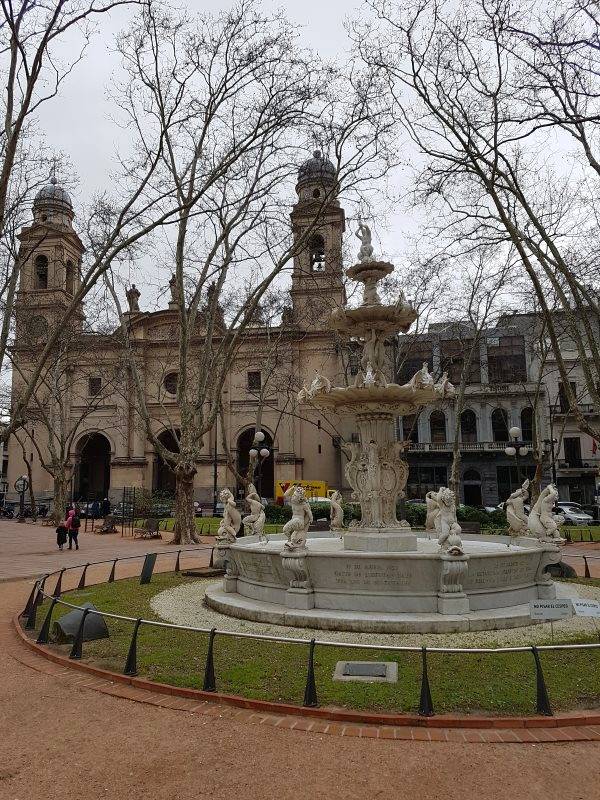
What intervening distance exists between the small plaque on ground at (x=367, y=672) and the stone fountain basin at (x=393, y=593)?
194 centimetres

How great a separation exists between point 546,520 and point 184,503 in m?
14.3

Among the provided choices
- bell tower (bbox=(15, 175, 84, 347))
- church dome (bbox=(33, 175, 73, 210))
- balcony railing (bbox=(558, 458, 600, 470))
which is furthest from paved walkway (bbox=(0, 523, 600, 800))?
balcony railing (bbox=(558, 458, 600, 470))

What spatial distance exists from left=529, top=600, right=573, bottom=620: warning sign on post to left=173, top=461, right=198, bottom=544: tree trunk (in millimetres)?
16253

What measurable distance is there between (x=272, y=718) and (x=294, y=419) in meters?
39.1

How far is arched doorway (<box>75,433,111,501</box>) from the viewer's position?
5256cm

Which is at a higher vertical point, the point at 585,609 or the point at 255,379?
the point at 255,379

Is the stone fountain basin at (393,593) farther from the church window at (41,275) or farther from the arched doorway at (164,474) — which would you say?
the church window at (41,275)

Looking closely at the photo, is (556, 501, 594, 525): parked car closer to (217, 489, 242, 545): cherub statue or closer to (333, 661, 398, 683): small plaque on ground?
(217, 489, 242, 545): cherub statue

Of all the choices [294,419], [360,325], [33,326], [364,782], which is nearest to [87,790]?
[364,782]

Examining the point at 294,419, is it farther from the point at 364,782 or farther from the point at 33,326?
the point at 364,782

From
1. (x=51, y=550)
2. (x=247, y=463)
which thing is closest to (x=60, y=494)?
(x=51, y=550)

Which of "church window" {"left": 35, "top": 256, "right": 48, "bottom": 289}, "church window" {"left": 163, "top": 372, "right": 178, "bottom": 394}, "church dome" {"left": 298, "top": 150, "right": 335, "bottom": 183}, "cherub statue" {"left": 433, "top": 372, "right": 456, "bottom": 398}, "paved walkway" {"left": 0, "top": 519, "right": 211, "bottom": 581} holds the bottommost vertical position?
"paved walkway" {"left": 0, "top": 519, "right": 211, "bottom": 581}

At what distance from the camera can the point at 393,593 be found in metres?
9.24

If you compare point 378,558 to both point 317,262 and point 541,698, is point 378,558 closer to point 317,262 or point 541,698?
point 541,698
